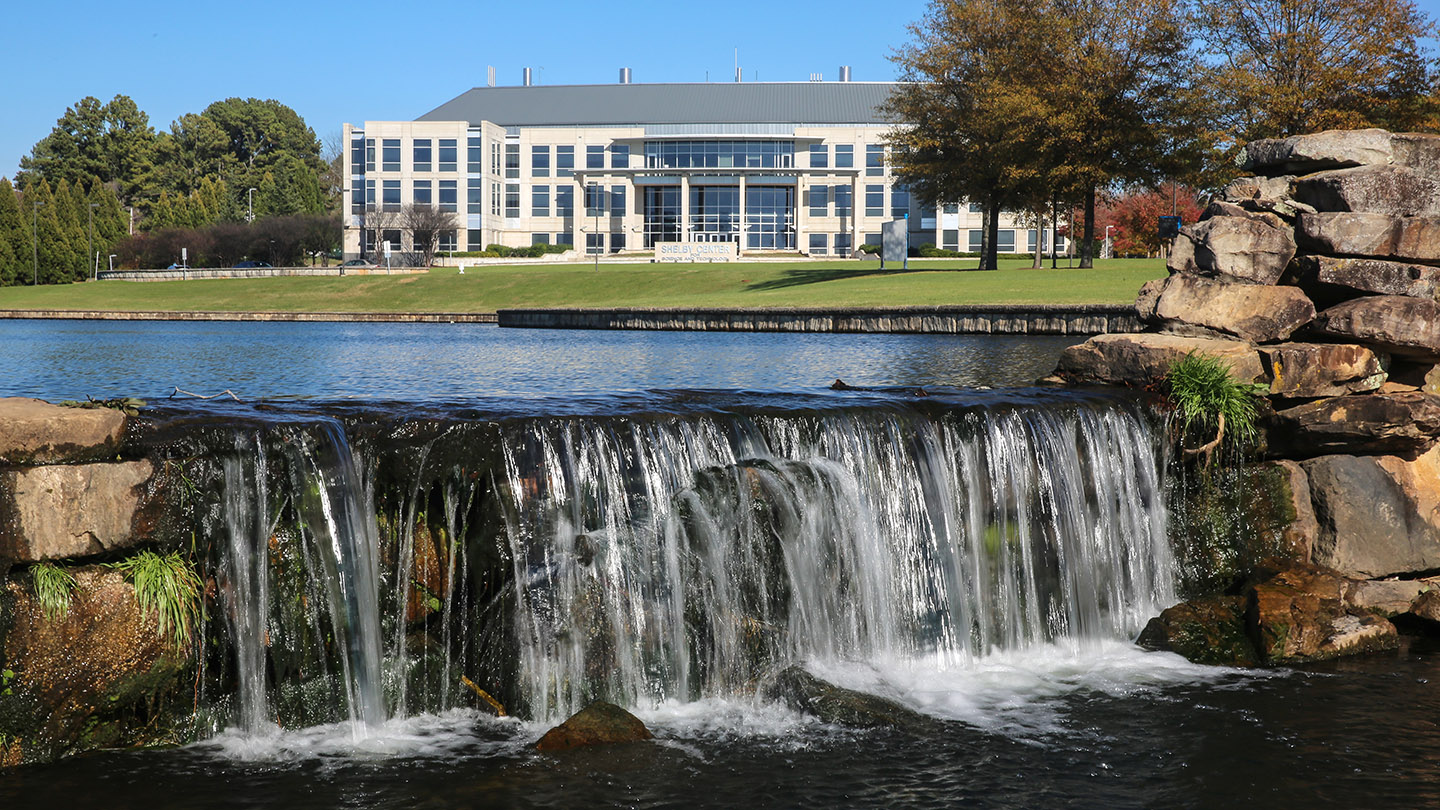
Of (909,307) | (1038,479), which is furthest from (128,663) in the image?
(909,307)

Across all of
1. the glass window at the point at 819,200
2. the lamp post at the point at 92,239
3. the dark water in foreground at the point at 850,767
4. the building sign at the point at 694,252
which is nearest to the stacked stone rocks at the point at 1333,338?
the dark water in foreground at the point at 850,767

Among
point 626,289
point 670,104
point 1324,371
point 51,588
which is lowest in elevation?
point 51,588

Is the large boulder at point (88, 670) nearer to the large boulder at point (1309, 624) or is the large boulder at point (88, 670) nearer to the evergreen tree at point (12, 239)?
the large boulder at point (1309, 624)

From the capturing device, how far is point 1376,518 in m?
10.2

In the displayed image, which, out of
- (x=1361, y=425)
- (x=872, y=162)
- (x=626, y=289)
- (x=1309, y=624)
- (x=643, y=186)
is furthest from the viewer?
(x=872, y=162)

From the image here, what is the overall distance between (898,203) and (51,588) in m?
99.5

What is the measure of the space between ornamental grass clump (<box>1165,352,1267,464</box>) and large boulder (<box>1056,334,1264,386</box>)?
0.51 feet

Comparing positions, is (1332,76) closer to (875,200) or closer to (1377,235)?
(1377,235)

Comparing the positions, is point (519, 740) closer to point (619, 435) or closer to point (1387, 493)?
point (619, 435)

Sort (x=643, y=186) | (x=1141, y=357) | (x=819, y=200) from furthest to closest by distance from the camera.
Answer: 1. (x=643, y=186)
2. (x=819, y=200)
3. (x=1141, y=357)

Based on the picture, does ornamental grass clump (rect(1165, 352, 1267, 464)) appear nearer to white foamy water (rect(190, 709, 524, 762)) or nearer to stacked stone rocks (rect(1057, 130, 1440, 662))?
stacked stone rocks (rect(1057, 130, 1440, 662))

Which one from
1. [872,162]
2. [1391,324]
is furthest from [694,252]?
[1391,324]

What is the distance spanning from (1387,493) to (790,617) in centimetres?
576

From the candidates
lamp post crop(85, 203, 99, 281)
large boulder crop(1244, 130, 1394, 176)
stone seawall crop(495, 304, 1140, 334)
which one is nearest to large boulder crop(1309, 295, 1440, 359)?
large boulder crop(1244, 130, 1394, 176)
